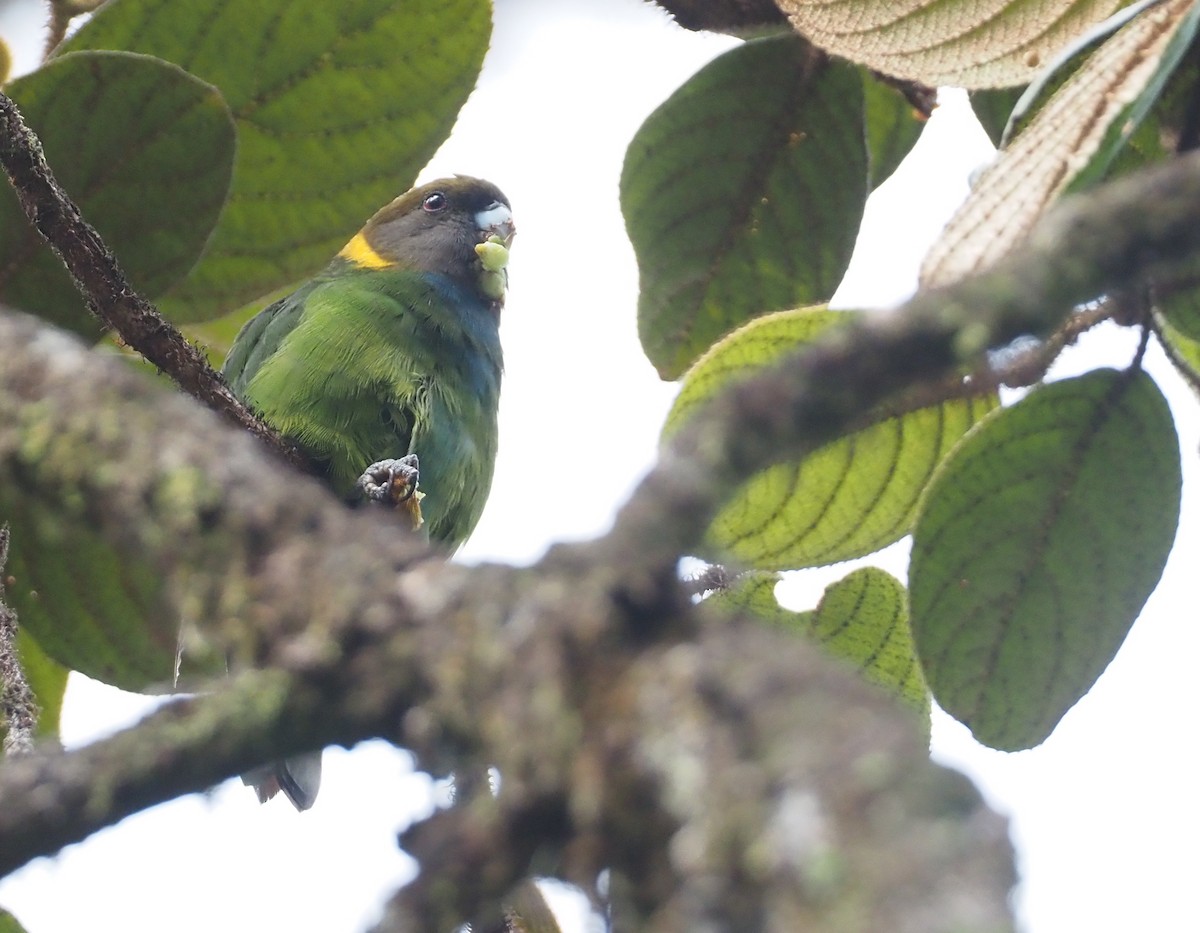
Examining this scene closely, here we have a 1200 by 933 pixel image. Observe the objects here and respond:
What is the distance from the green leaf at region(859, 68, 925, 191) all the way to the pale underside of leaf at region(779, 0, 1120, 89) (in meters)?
0.50

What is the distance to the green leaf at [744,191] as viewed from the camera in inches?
61.9

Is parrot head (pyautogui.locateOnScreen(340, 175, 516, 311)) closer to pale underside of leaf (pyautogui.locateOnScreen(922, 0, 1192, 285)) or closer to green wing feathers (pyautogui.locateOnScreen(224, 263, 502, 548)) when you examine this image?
green wing feathers (pyautogui.locateOnScreen(224, 263, 502, 548))

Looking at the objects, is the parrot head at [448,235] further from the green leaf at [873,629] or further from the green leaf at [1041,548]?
the green leaf at [1041,548]

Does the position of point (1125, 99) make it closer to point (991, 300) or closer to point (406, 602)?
point (991, 300)

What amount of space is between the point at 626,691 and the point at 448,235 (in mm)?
2263

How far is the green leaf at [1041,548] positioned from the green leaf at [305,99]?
76 cm

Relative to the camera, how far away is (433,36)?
152 centimetres

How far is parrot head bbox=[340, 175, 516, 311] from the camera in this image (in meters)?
2.62

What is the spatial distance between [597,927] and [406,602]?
168 millimetres

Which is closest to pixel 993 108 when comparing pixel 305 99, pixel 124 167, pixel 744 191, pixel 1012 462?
pixel 744 191

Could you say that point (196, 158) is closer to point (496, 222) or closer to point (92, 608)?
point (92, 608)

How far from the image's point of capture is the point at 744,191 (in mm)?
1619

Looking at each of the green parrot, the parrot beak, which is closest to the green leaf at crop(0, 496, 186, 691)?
the green parrot

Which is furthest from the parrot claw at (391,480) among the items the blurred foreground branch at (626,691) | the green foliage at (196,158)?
the blurred foreground branch at (626,691)
